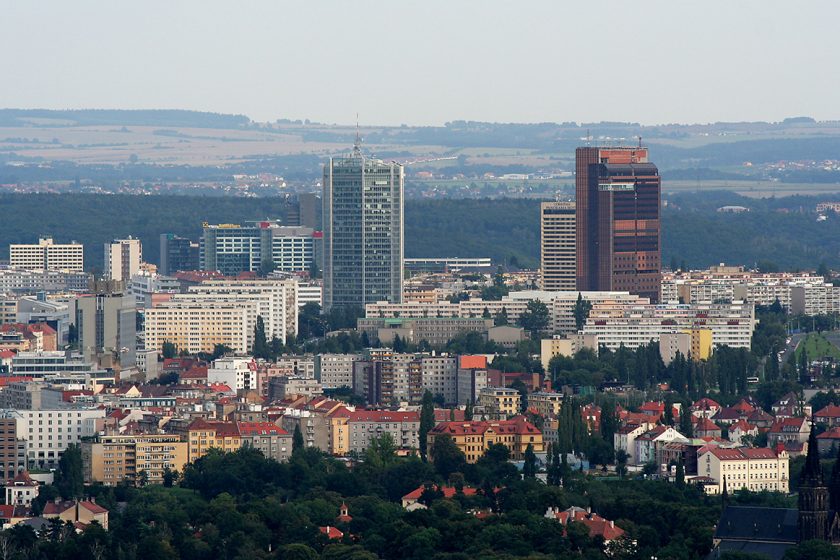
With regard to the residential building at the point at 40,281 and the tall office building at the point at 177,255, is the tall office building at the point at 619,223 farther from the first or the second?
the tall office building at the point at 177,255


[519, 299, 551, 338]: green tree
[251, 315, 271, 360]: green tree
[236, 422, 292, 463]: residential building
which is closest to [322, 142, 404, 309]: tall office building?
[519, 299, 551, 338]: green tree

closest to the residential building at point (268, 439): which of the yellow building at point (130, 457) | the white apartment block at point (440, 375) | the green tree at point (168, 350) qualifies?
the yellow building at point (130, 457)

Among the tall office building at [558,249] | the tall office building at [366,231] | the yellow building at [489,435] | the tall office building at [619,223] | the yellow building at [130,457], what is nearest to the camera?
the yellow building at [130,457]

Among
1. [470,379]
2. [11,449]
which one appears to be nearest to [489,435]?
[11,449]

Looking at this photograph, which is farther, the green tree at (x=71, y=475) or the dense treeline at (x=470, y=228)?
the dense treeline at (x=470, y=228)

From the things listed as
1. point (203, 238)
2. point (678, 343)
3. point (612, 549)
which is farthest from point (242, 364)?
point (203, 238)

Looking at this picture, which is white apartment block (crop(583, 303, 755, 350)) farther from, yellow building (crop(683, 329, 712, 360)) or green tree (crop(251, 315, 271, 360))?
green tree (crop(251, 315, 271, 360))

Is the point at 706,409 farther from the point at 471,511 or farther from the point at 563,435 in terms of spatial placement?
the point at 471,511
